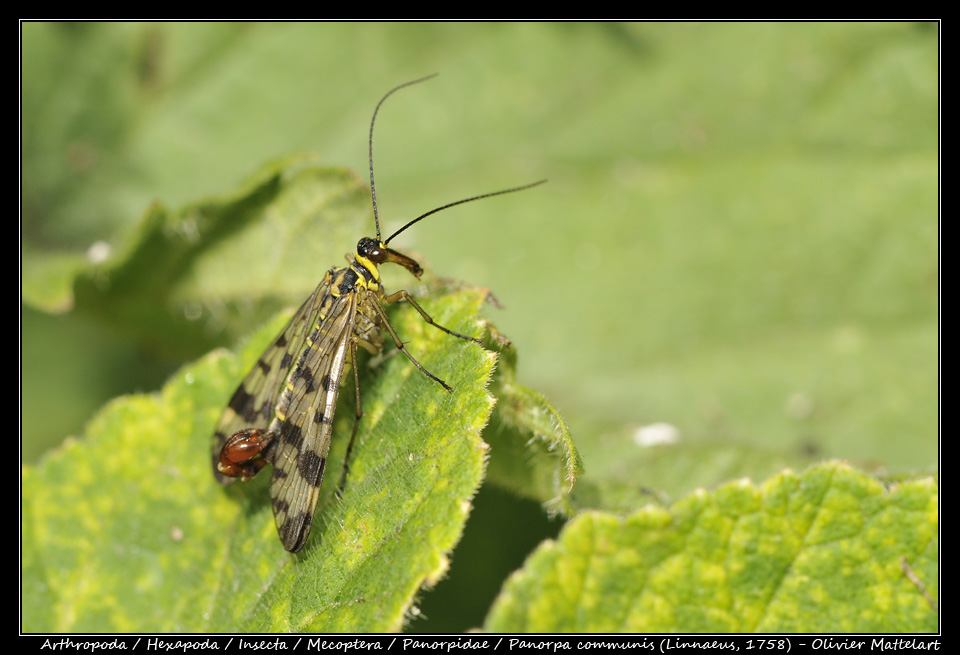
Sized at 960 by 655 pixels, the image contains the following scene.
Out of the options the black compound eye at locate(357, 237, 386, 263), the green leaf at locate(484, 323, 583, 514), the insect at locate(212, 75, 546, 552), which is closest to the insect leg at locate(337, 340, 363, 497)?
the insect at locate(212, 75, 546, 552)

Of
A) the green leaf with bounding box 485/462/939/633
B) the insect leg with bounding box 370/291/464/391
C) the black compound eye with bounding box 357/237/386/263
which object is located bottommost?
the green leaf with bounding box 485/462/939/633

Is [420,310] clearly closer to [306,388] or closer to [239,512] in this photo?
[306,388]

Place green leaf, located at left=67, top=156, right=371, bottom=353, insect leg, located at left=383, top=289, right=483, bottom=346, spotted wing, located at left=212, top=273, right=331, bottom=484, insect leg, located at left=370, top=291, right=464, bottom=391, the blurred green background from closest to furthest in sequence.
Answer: insect leg, located at left=383, top=289, right=483, bottom=346 < insect leg, located at left=370, top=291, right=464, bottom=391 < spotted wing, located at left=212, top=273, right=331, bottom=484 < green leaf, located at left=67, top=156, right=371, bottom=353 < the blurred green background

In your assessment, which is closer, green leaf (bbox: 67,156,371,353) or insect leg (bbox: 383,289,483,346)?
insect leg (bbox: 383,289,483,346)

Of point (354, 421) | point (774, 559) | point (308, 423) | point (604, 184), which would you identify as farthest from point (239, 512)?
point (604, 184)

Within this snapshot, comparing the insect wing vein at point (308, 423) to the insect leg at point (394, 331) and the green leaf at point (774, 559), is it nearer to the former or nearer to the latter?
the insect leg at point (394, 331)

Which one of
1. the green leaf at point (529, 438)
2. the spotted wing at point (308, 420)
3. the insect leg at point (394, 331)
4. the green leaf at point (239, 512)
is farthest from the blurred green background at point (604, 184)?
the spotted wing at point (308, 420)

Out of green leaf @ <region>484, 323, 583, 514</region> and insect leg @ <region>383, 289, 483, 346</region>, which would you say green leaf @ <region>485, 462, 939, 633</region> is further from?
insect leg @ <region>383, 289, 483, 346</region>
